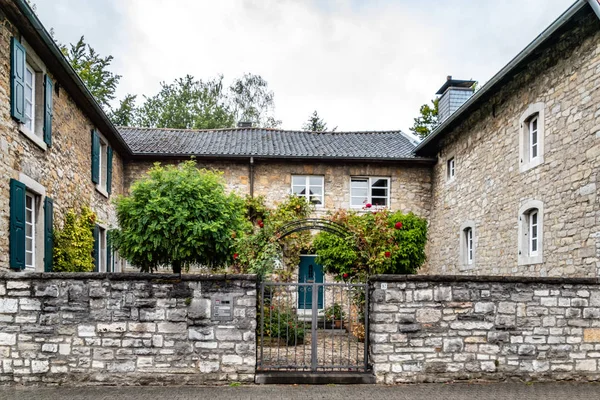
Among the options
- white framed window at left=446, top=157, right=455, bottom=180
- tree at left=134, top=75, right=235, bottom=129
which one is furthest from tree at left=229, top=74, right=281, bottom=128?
white framed window at left=446, top=157, right=455, bottom=180

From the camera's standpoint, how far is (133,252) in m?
10.2

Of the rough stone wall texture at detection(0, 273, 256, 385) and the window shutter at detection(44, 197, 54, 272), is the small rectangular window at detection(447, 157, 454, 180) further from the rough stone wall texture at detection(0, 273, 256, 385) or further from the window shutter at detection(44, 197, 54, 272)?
the window shutter at detection(44, 197, 54, 272)

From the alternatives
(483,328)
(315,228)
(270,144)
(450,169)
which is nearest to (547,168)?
(483,328)

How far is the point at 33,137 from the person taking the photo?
858cm

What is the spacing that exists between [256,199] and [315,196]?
188cm

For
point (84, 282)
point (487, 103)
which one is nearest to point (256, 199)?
point (487, 103)

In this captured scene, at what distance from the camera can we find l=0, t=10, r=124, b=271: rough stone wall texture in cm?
759

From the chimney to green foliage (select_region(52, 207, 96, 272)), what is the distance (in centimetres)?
1124

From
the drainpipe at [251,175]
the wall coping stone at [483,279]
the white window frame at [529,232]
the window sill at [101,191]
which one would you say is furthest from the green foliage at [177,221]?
the white window frame at [529,232]

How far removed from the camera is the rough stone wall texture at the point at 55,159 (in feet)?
24.9

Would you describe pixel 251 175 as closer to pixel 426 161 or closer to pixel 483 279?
pixel 426 161

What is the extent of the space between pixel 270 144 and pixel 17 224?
32.5 feet

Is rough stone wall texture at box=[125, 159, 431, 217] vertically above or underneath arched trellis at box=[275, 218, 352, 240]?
above

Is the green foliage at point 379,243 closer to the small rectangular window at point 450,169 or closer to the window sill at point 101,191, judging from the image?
the small rectangular window at point 450,169
